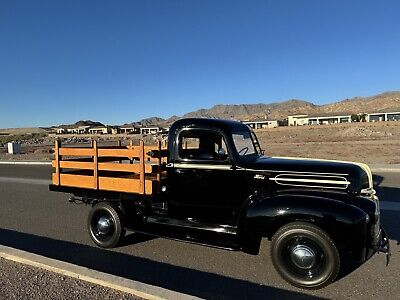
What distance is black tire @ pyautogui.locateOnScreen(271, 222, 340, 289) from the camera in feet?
15.2

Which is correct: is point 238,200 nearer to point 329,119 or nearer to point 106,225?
point 106,225

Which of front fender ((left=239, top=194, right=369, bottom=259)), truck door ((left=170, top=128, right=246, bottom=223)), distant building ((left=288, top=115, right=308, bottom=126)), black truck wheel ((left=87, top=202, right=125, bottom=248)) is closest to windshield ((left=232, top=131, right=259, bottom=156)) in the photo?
truck door ((left=170, top=128, right=246, bottom=223))

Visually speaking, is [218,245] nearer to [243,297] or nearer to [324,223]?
[243,297]

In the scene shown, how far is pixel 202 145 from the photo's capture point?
5961 mm

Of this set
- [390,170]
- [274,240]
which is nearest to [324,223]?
[274,240]

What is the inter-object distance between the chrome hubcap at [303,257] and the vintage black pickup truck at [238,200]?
1 centimetres

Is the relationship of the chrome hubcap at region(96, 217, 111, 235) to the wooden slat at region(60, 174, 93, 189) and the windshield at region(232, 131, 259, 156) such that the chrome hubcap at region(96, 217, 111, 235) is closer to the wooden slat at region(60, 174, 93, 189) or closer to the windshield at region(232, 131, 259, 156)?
the wooden slat at region(60, 174, 93, 189)

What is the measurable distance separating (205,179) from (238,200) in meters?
0.58

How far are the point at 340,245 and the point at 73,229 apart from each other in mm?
5155

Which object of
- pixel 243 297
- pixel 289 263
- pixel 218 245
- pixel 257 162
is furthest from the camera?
pixel 257 162

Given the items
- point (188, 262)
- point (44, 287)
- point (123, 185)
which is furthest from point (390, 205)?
point (44, 287)

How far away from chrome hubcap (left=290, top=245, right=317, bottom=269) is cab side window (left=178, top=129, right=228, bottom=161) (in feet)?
5.25

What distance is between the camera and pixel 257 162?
18.6ft

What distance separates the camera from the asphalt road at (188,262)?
4676 millimetres
